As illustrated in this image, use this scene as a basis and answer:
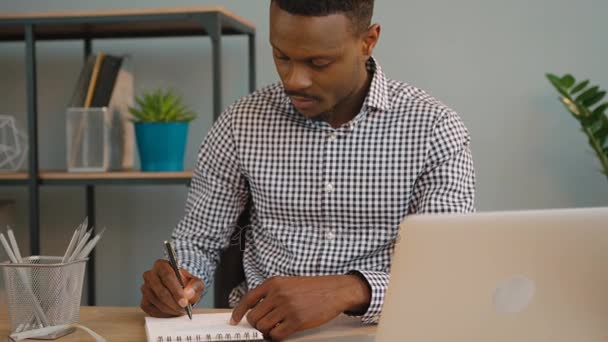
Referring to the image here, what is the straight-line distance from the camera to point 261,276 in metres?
1.64

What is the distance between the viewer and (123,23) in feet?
7.73

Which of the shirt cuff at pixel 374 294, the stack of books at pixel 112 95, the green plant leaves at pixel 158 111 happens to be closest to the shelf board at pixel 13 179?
the stack of books at pixel 112 95

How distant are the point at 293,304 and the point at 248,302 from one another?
7 centimetres

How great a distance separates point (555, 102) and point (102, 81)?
1308mm

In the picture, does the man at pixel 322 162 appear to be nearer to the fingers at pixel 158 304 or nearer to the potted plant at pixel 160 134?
the fingers at pixel 158 304

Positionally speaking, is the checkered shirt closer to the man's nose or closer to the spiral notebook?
the man's nose

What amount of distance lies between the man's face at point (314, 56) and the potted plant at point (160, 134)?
0.88 meters

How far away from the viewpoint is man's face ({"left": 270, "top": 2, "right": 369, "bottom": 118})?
145 cm

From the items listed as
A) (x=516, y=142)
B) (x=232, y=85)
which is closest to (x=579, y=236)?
(x=516, y=142)

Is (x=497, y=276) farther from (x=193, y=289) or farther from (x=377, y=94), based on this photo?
(x=377, y=94)

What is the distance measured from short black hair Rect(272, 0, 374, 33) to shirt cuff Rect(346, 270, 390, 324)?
0.46 meters

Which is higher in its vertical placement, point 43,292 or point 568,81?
point 568,81

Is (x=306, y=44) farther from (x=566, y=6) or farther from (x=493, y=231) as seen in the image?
(x=566, y=6)

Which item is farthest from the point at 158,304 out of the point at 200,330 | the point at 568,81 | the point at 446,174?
the point at 568,81
